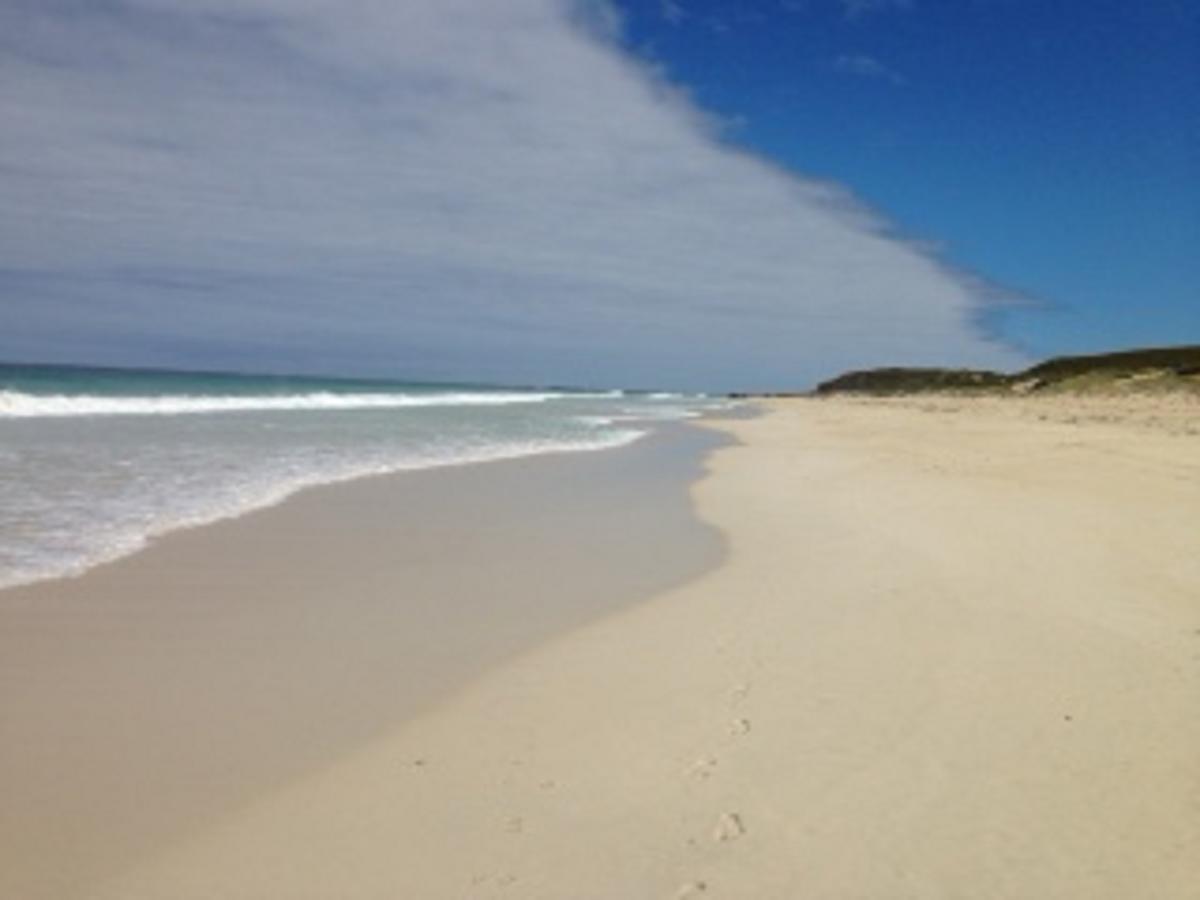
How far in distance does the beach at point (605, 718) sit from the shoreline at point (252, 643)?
27 mm

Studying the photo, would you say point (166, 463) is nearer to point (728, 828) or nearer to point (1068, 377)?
point (728, 828)

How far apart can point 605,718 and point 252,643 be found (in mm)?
2380

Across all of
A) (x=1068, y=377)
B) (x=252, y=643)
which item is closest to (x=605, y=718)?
(x=252, y=643)

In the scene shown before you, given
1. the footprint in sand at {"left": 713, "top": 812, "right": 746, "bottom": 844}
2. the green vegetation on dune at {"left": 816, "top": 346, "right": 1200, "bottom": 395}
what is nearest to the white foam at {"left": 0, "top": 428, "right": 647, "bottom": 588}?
the footprint in sand at {"left": 713, "top": 812, "right": 746, "bottom": 844}

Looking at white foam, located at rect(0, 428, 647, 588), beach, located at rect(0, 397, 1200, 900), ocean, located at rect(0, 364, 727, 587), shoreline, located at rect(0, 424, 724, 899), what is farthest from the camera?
ocean, located at rect(0, 364, 727, 587)

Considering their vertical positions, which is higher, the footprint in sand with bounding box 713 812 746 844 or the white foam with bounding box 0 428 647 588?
the footprint in sand with bounding box 713 812 746 844

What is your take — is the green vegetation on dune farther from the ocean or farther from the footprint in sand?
the footprint in sand

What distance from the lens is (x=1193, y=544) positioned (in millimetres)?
9727

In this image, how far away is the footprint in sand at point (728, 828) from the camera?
379cm

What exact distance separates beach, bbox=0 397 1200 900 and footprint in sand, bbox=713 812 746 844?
1 centimetres

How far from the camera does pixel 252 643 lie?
242 inches

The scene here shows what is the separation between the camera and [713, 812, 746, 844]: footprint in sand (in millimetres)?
3787

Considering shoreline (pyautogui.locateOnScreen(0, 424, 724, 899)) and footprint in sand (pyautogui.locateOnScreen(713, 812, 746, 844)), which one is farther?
shoreline (pyautogui.locateOnScreen(0, 424, 724, 899))

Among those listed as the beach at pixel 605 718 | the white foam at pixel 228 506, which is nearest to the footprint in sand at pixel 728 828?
the beach at pixel 605 718
